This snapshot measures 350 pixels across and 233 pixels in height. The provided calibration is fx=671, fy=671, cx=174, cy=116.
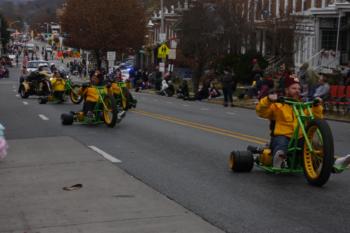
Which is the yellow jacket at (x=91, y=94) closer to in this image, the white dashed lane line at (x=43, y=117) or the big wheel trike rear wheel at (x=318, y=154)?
the white dashed lane line at (x=43, y=117)

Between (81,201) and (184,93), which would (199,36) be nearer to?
(184,93)

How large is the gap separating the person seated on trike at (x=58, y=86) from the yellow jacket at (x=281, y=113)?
61.8 ft

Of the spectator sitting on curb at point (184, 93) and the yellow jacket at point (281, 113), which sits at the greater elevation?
the yellow jacket at point (281, 113)

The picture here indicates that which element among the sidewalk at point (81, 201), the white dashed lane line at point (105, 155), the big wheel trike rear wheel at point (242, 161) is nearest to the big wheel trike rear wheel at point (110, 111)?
the white dashed lane line at point (105, 155)

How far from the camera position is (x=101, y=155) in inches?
480

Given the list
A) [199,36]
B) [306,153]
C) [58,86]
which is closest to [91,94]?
[306,153]

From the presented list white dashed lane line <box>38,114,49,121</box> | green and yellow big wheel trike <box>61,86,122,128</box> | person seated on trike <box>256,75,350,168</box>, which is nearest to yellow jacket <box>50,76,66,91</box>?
white dashed lane line <box>38,114,49,121</box>

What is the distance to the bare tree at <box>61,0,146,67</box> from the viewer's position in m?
69.4

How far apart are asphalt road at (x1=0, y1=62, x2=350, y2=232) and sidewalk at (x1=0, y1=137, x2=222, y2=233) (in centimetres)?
30

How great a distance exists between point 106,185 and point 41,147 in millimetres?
4806

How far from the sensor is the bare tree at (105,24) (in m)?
69.4

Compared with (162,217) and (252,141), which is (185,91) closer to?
(252,141)

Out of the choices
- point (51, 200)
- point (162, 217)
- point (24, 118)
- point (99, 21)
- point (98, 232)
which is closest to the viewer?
point (98, 232)

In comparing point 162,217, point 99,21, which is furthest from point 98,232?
point 99,21
